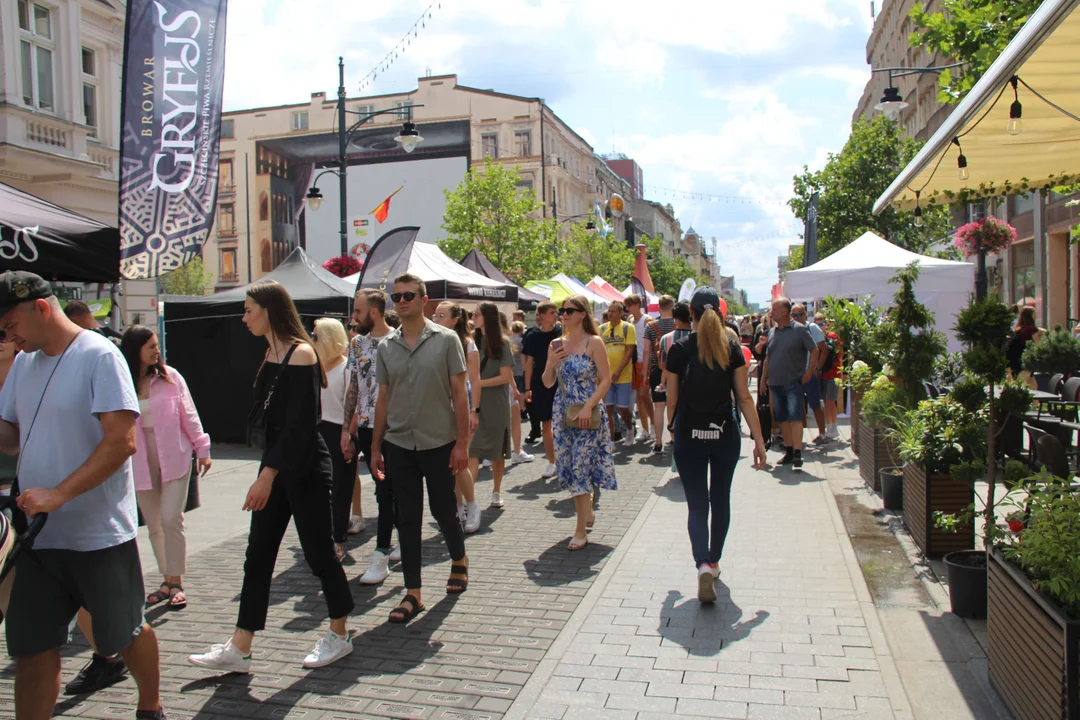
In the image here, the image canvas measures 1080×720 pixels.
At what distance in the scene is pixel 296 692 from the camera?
404 cm

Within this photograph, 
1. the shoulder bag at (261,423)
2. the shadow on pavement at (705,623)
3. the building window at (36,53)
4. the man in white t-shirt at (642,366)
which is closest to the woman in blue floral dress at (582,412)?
the shadow on pavement at (705,623)

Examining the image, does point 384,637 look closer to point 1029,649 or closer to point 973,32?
point 1029,649

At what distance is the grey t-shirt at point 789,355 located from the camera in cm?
967

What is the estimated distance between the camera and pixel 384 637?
4746 millimetres

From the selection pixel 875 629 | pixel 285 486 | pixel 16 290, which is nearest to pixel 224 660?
pixel 285 486

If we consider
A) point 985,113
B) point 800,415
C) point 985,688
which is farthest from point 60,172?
point 985,688

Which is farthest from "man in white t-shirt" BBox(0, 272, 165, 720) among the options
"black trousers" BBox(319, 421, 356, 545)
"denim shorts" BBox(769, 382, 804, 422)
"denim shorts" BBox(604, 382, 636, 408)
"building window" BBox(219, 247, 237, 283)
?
"building window" BBox(219, 247, 237, 283)

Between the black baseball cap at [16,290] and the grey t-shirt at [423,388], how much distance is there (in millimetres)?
2164

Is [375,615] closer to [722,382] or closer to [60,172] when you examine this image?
[722,382]

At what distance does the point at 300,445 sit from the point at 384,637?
127cm

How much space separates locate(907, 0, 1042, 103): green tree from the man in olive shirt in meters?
5.49

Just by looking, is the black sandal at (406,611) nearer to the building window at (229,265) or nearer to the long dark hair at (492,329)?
the long dark hair at (492,329)

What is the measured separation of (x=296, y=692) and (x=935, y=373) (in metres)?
5.92

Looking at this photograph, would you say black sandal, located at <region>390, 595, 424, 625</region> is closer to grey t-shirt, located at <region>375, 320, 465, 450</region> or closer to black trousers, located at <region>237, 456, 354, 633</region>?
black trousers, located at <region>237, 456, 354, 633</region>
